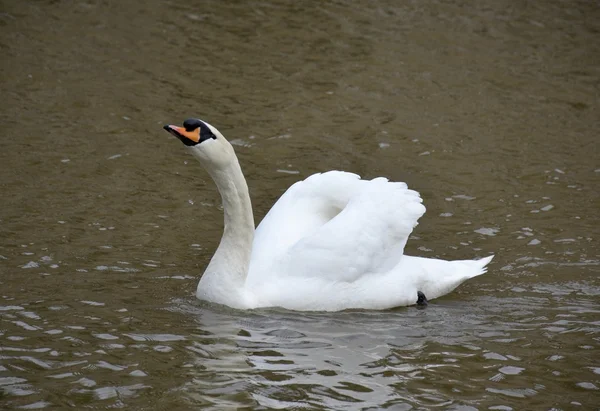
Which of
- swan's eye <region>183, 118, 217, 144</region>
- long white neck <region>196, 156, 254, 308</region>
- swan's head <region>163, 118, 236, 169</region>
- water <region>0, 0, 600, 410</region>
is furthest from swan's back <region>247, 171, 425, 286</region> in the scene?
swan's eye <region>183, 118, 217, 144</region>

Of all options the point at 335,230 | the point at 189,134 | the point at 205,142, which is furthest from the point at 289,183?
the point at 189,134

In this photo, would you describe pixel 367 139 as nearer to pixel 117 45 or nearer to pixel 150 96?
pixel 150 96

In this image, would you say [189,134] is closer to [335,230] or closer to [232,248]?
[232,248]

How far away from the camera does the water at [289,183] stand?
20.8 ft

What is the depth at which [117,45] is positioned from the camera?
1367cm

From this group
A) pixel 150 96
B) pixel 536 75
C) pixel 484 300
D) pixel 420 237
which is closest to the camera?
pixel 484 300

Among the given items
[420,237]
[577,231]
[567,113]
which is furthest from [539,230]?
[567,113]

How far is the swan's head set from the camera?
269 inches

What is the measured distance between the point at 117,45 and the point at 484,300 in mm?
7437

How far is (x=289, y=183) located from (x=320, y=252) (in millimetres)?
2787

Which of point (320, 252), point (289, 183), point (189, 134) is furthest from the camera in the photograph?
point (289, 183)

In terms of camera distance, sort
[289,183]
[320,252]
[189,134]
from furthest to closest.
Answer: [289,183] < [320,252] < [189,134]

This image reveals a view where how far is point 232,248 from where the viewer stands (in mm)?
7461

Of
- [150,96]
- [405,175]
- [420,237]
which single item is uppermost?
[150,96]
